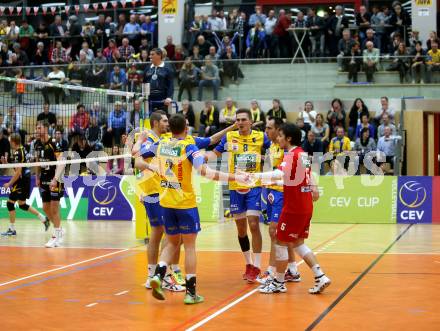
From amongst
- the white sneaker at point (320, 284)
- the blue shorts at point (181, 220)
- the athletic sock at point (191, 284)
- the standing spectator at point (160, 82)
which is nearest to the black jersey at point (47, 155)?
the standing spectator at point (160, 82)

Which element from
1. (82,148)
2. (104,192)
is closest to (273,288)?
(82,148)

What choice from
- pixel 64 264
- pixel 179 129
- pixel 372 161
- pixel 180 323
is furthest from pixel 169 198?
pixel 372 161

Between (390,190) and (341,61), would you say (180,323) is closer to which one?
(390,190)

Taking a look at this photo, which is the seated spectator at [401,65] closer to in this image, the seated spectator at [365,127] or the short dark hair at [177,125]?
the seated spectator at [365,127]

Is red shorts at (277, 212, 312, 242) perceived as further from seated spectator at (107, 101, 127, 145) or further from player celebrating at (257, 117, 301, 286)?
seated spectator at (107, 101, 127, 145)

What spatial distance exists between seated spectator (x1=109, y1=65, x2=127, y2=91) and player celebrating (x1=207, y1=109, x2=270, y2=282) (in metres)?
14.6

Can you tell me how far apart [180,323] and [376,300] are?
2598mm

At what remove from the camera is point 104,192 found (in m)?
21.9

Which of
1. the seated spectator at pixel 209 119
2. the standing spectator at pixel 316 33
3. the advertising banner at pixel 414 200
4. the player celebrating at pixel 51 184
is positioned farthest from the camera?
the standing spectator at pixel 316 33

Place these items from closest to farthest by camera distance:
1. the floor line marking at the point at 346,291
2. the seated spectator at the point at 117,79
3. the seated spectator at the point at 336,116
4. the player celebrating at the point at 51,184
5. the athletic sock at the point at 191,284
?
the floor line marking at the point at 346,291, the athletic sock at the point at 191,284, the player celebrating at the point at 51,184, the seated spectator at the point at 336,116, the seated spectator at the point at 117,79

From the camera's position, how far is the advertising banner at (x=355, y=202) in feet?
67.8

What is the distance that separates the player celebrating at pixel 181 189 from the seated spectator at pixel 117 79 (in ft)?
52.8

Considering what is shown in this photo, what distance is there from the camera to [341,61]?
2459 centimetres

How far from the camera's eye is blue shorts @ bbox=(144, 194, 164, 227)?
10688 mm
